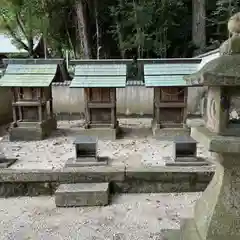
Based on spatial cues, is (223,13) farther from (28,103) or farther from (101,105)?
(28,103)

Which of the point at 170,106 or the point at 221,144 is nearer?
the point at 221,144

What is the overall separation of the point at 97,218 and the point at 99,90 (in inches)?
156

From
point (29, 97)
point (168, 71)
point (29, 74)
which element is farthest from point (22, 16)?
point (168, 71)

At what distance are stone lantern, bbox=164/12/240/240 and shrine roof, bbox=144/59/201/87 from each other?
4.53 metres

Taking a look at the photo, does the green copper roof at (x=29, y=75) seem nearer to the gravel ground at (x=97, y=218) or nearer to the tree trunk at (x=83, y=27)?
the gravel ground at (x=97, y=218)

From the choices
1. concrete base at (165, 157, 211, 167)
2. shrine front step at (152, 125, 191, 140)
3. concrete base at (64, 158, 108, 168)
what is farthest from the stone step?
shrine front step at (152, 125, 191, 140)

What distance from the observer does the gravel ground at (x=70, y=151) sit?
18.6 feet

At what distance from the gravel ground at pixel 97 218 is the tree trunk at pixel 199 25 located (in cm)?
925

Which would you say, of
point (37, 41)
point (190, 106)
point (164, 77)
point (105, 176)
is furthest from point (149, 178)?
point (37, 41)

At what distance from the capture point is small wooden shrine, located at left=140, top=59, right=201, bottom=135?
7.46m

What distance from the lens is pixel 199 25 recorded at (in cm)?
1261

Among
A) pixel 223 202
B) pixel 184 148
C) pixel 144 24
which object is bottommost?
pixel 184 148

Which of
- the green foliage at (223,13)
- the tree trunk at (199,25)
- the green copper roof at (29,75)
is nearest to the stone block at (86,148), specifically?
the green copper roof at (29,75)

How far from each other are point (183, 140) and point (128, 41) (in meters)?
7.57
